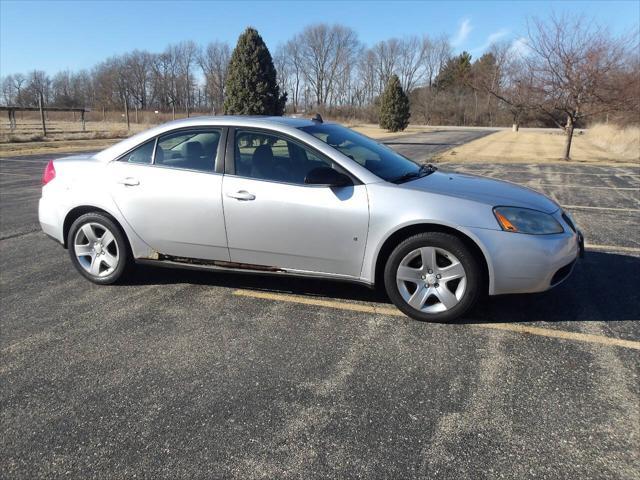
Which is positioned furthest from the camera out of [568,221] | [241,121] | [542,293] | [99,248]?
[99,248]

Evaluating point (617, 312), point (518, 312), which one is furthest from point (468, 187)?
point (617, 312)

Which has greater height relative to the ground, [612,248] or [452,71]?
[452,71]

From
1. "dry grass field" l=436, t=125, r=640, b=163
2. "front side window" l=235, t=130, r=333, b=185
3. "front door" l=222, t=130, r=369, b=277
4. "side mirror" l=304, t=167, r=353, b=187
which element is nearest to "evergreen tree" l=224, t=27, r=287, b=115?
"dry grass field" l=436, t=125, r=640, b=163

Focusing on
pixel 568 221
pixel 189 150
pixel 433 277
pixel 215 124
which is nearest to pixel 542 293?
pixel 568 221

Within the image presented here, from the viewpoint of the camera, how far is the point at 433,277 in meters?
3.73

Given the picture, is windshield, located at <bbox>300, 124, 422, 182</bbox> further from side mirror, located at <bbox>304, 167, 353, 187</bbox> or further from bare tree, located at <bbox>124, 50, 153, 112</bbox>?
bare tree, located at <bbox>124, 50, 153, 112</bbox>

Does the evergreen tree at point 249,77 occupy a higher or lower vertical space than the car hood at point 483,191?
higher

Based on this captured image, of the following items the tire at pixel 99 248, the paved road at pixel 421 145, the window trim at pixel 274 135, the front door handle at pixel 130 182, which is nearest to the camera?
the window trim at pixel 274 135

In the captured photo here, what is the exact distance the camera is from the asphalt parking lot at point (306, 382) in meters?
2.34

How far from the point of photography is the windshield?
4105 mm

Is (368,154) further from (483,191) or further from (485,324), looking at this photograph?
(485,324)

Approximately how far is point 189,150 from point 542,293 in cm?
339

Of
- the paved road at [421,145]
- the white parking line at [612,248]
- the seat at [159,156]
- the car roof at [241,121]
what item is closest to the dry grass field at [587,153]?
the paved road at [421,145]

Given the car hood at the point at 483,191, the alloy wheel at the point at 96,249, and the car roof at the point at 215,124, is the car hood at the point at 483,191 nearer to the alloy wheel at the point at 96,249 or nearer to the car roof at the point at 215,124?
the car roof at the point at 215,124
